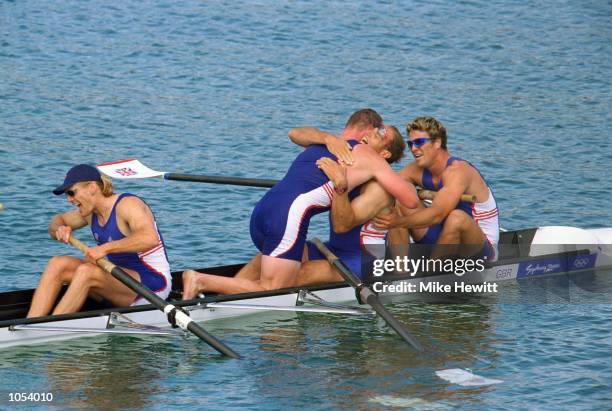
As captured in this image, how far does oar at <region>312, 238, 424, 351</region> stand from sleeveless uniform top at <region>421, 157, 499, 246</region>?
4.39 ft

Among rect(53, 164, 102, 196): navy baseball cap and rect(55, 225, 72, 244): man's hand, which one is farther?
rect(55, 225, 72, 244): man's hand

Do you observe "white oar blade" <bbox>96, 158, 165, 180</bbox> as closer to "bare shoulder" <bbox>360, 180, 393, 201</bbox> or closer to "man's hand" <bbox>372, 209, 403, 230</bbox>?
"man's hand" <bbox>372, 209, 403, 230</bbox>

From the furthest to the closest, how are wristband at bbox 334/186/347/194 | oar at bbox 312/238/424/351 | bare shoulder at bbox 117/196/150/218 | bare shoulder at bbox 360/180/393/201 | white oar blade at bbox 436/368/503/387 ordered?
1. bare shoulder at bbox 360/180/393/201
2. oar at bbox 312/238/424/351
3. wristband at bbox 334/186/347/194
4. bare shoulder at bbox 117/196/150/218
5. white oar blade at bbox 436/368/503/387

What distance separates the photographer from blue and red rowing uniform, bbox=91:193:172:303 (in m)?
11.2

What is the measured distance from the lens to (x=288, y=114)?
71.7ft

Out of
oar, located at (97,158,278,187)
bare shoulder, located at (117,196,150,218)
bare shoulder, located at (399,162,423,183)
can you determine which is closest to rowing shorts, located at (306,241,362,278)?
bare shoulder, located at (399,162,423,183)

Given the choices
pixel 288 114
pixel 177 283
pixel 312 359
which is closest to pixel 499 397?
pixel 312 359

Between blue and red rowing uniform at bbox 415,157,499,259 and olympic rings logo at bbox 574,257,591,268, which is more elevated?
blue and red rowing uniform at bbox 415,157,499,259

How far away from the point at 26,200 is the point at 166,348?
601 centimetres

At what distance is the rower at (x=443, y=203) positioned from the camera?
40.4ft

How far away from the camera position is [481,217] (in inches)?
513

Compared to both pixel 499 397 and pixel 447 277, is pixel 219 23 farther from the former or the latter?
pixel 499 397

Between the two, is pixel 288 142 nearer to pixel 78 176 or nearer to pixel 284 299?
pixel 284 299

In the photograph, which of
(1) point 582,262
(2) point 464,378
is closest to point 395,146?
(2) point 464,378
